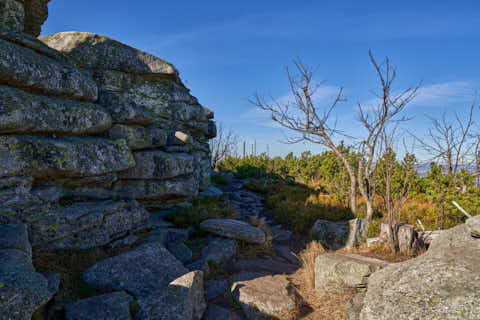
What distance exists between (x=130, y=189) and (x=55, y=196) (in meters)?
2.15

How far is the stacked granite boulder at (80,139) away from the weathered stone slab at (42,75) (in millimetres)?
18

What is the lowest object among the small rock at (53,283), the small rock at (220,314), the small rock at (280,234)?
the small rock at (220,314)

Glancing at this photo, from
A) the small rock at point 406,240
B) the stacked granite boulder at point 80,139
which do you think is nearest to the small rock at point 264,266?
the stacked granite boulder at point 80,139

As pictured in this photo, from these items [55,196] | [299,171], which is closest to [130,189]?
[55,196]

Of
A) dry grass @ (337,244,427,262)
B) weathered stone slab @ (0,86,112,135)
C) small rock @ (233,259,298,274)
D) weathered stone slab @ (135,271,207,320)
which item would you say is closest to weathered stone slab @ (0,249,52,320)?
weathered stone slab @ (135,271,207,320)

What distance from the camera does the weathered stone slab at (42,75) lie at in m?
4.77

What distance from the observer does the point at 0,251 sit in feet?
10.8

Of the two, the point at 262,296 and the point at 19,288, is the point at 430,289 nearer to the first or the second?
the point at 262,296

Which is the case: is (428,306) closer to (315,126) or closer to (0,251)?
(0,251)

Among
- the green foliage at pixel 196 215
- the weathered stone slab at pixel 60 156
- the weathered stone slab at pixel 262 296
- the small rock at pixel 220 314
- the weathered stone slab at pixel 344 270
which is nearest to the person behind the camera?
the small rock at pixel 220 314

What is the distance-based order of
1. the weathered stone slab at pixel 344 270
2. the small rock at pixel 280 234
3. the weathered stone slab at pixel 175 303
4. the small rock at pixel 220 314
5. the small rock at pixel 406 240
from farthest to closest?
the small rock at pixel 280 234, the small rock at pixel 406 240, the weathered stone slab at pixel 344 270, the small rock at pixel 220 314, the weathered stone slab at pixel 175 303

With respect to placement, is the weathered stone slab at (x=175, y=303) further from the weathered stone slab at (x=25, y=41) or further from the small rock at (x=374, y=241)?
the weathered stone slab at (x=25, y=41)

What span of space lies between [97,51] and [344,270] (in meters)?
8.44

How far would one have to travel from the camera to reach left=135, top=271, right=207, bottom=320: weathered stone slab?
133 inches
